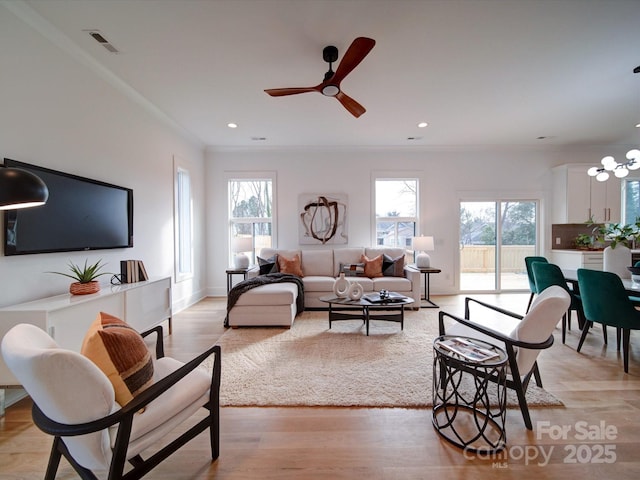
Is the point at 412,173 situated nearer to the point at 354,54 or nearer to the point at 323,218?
the point at 323,218

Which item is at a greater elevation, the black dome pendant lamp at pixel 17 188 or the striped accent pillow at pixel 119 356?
the black dome pendant lamp at pixel 17 188

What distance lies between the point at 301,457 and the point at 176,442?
667 mm

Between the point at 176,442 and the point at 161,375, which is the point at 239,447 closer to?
the point at 176,442

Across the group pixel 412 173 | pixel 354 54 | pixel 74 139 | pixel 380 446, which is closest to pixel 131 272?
pixel 74 139

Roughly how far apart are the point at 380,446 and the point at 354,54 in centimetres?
263

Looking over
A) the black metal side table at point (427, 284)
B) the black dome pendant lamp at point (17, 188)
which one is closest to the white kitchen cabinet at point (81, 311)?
Answer: the black dome pendant lamp at point (17, 188)

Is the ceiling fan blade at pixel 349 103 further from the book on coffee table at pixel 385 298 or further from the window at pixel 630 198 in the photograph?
the window at pixel 630 198

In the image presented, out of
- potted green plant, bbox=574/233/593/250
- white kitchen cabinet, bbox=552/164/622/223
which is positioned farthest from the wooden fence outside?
white kitchen cabinet, bbox=552/164/622/223

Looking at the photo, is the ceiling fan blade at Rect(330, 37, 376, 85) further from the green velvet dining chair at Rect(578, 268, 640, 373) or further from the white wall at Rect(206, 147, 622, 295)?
the white wall at Rect(206, 147, 622, 295)

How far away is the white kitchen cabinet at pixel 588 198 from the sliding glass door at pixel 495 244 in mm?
543

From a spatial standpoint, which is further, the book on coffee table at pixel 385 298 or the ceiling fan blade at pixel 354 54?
the book on coffee table at pixel 385 298

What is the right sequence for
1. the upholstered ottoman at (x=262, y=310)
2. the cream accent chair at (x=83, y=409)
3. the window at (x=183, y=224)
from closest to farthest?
the cream accent chair at (x=83, y=409) < the upholstered ottoman at (x=262, y=310) < the window at (x=183, y=224)

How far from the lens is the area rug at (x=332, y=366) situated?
2.00 metres

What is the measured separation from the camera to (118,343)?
1109mm
